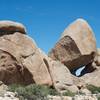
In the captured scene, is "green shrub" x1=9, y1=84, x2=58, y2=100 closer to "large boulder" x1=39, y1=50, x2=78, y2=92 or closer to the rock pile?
the rock pile

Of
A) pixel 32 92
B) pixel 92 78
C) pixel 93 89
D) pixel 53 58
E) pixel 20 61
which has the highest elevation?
pixel 53 58

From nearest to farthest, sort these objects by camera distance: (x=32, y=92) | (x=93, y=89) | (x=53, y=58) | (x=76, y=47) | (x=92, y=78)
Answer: (x=32, y=92)
(x=93, y=89)
(x=76, y=47)
(x=92, y=78)
(x=53, y=58)

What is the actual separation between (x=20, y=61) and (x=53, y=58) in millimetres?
10966

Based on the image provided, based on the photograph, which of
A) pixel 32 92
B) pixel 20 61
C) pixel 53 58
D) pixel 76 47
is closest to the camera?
pixel 32 92

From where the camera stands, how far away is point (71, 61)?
3972cm

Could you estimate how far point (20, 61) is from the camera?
29.6 metres

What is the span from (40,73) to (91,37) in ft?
38.2

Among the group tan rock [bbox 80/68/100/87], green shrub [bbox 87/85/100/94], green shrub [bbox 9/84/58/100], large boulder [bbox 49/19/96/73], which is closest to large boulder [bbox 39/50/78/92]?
green shrub [bbox 87/85/100/94]

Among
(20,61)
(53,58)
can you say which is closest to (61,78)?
(53,58)

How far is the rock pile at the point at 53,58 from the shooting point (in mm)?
29625

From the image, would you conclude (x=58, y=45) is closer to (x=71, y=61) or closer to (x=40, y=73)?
(x=71, y=61)

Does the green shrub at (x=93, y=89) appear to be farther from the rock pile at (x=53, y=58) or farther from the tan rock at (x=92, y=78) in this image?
the tan rock at (x=92, y=78)

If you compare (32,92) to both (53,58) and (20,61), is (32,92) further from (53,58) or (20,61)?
(53,58)

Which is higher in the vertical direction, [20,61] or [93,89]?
[20,61]
